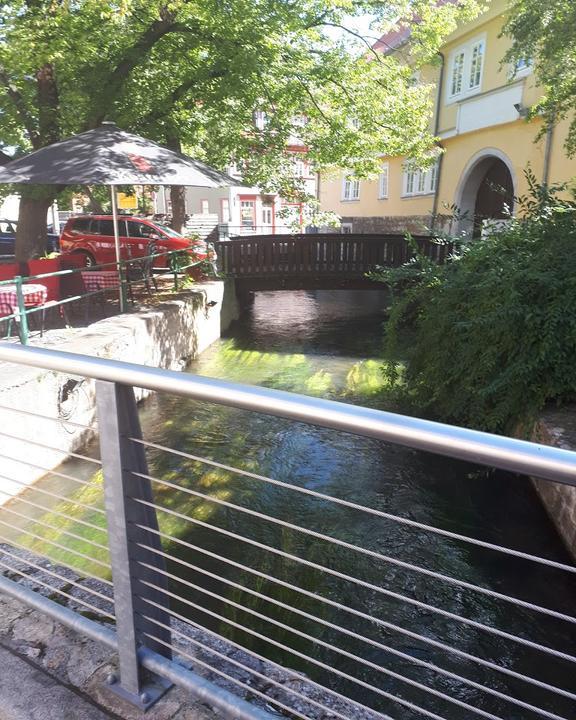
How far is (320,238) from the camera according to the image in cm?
1422

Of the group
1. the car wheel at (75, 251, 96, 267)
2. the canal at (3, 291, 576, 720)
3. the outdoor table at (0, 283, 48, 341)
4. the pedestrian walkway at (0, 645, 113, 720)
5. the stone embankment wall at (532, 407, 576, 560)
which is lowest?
the canal at (3, 291, 576, 720)

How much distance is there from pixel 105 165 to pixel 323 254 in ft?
24.8

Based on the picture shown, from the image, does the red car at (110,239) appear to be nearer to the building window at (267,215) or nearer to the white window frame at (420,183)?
the white window frame at (420,183)

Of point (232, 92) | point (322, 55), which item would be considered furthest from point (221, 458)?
point (322, 55)

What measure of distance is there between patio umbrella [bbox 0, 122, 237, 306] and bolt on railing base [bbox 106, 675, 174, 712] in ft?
21.2

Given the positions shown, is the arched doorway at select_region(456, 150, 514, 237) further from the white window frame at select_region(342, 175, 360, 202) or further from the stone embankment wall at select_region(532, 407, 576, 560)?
the stone embankment wall at select_region(532, 407, 576, 560)

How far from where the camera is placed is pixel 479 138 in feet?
58.4

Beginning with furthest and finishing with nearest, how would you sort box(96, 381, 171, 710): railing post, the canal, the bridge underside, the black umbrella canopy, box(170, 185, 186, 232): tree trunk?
box(170, 185, 186, 232): tree trunk
the bridge underside
the black umbrella canopy
the canal
box(96, 381, 171, 710): railing post

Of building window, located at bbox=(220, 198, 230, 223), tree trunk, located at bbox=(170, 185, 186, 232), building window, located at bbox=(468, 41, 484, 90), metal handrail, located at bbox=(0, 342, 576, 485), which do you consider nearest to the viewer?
metal handrail, located at bbox=(0, 342, 576, 485)

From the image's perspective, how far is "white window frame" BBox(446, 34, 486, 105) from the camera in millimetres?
17906

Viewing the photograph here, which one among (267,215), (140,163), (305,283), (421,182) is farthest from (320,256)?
(267,215)

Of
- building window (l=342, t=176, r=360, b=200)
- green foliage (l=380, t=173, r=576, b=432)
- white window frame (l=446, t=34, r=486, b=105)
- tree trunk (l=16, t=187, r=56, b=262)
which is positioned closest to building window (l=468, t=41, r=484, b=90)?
white window frame (l=446, t=34, r=486, b=105)

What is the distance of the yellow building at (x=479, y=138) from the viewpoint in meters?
14.9

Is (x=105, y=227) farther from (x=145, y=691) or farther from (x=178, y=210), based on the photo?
(x=145, y=691)
